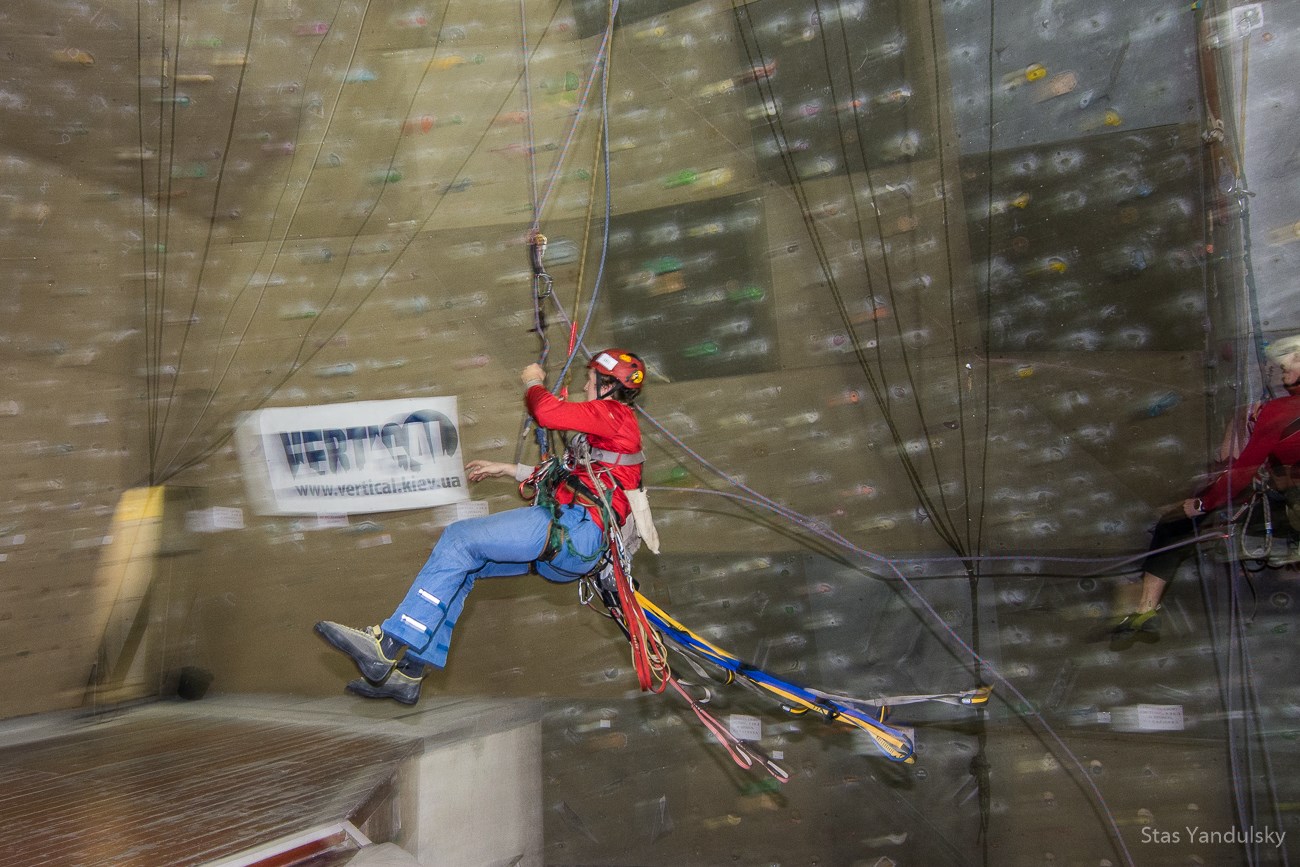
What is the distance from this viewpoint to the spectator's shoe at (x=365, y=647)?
2094 millimetres

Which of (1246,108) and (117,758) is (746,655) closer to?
(117,758)

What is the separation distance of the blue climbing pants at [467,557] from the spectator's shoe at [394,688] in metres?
0.07

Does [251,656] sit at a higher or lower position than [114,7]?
lower

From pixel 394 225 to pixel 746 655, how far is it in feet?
6.99

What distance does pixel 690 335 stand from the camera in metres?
2.97

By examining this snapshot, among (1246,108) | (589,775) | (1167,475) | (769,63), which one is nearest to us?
(1246,108)

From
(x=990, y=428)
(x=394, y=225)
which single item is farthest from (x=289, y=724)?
(x=990, y=428)

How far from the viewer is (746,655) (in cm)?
293

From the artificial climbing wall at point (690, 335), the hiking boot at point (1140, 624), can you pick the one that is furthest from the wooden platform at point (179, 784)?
the hiking boot at point (1140, 624)

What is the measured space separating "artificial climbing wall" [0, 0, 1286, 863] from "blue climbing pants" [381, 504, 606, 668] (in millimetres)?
820

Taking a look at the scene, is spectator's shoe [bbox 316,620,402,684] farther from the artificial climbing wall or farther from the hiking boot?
the hiking boot

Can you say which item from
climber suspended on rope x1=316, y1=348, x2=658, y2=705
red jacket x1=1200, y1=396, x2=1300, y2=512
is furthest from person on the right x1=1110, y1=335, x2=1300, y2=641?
climber suspended on rope x1=316, y1=348, x2=658, y2=705

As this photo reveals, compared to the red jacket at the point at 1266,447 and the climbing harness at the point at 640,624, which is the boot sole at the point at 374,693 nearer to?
the climbing harness at the point at 640,624

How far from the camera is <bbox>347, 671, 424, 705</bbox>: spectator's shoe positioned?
2166 mm
